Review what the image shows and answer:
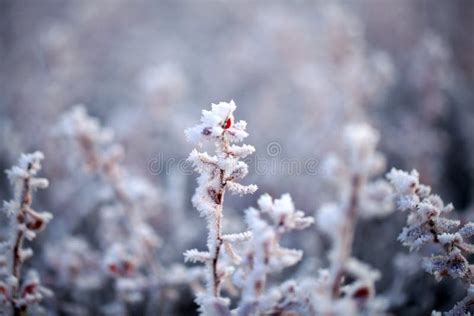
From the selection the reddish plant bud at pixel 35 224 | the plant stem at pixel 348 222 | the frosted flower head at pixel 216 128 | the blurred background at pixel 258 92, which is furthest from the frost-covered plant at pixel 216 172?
the blurred background at pixel 258 92

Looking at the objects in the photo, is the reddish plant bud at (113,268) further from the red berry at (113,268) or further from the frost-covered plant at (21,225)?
the frost-covered plant at (21,225)

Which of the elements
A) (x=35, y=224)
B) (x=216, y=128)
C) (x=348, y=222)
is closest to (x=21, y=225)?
(x=35, y=224)

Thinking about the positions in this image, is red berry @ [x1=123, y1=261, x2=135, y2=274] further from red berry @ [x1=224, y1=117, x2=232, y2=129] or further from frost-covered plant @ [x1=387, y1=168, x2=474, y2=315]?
frost-covered plant @ [x1=387, y1=168, x2=474, y2=315]

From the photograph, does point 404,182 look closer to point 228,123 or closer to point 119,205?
point 228,123

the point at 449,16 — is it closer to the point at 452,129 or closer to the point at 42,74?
the point at 452,129

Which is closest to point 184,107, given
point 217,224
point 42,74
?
point 42,74


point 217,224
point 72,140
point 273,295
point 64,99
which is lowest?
point 273,295

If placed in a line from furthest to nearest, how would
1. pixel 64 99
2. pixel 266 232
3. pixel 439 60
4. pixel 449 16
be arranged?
1. pixel 449 16
2. pixel 64 99
3. pixel 439 60
4. pixel 266 232

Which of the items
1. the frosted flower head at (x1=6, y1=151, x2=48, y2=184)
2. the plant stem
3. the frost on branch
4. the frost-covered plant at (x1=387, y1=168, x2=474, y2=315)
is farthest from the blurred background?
the plant stem
